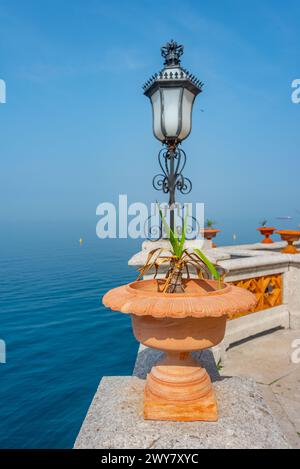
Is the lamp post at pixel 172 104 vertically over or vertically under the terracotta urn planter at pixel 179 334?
over

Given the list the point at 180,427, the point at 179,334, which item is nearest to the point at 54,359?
the point at 180,427

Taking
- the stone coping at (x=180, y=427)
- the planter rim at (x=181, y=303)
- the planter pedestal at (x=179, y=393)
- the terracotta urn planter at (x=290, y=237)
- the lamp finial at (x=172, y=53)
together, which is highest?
the lamp finial at (x=172, y=53)

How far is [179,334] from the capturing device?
6.78 feet

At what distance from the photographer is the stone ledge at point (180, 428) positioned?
191 cm

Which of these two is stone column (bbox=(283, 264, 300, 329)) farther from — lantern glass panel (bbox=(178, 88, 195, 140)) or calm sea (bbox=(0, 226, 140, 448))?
calm sea (bbox=(0, 226, 140, 448))

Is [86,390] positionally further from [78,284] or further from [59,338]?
[78,284]

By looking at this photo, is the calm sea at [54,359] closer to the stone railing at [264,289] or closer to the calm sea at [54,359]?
the calm sea at [54,359]

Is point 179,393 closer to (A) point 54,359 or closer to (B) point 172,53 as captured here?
(B) point 172,53

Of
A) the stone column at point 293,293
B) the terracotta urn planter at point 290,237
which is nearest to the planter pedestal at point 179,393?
the stone column at point 293,293

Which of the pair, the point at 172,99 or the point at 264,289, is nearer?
the point at 172,99

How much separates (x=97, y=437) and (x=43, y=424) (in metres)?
6.68

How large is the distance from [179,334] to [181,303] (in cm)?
27

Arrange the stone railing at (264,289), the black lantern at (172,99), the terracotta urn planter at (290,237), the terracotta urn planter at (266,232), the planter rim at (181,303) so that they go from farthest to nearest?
the terracotta urn planter at (266,232), the terracotta urn planter at (290,237), the stone railing at (264,289), the black lantern at (172,99), the planter rim at (181,303)
